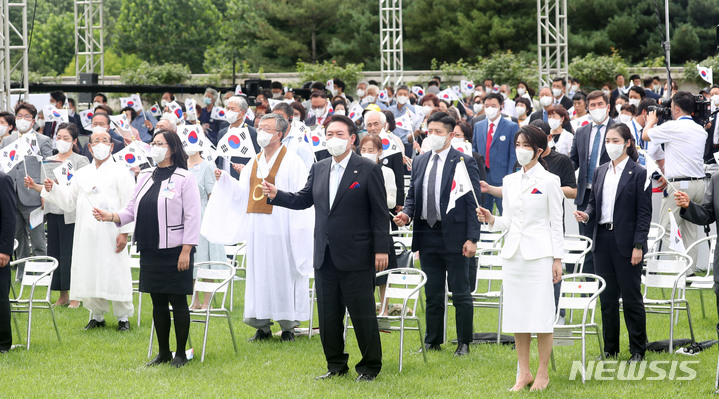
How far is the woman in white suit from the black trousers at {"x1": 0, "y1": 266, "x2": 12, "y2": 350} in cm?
447

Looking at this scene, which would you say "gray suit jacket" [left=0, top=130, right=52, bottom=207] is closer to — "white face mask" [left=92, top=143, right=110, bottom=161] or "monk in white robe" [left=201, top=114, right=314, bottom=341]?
"white face mask" [left=92, top=143, right=110, bottom=161]

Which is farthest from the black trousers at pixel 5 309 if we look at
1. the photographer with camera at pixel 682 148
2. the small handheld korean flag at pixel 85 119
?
the small handheld korean flag at pixel 85 119

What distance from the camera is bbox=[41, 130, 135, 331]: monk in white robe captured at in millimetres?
9156

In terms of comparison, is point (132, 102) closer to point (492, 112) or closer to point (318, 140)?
point (318, 140)

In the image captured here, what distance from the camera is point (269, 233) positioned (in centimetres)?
870

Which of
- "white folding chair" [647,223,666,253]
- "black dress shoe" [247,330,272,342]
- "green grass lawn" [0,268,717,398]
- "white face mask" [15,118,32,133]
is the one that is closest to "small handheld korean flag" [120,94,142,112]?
"white face mask" [15,118,32,133]

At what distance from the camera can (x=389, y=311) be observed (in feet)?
30.8

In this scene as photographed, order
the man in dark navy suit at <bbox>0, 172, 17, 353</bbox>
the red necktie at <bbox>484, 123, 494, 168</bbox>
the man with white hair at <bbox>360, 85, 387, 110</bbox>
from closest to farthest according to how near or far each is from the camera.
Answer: the man in dark navy suit at <bbox>0, 172, 17, 353</bbox>
the red necktie at <bbox>484, 123, 494, 168</bbox>
the man with white hair at <bbox>360, 85, 387, 110</bbox>

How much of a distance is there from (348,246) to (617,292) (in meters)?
2.27

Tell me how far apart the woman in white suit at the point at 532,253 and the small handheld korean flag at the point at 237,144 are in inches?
143

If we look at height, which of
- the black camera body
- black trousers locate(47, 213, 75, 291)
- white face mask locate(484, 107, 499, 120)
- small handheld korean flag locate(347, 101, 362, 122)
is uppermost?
small handheld korean flag locate(347, 101, 362, 122)

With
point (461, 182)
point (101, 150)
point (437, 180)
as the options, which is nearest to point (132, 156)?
point (101, 150)

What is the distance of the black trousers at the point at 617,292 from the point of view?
748 cm

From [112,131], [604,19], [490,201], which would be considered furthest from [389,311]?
[604,19]
